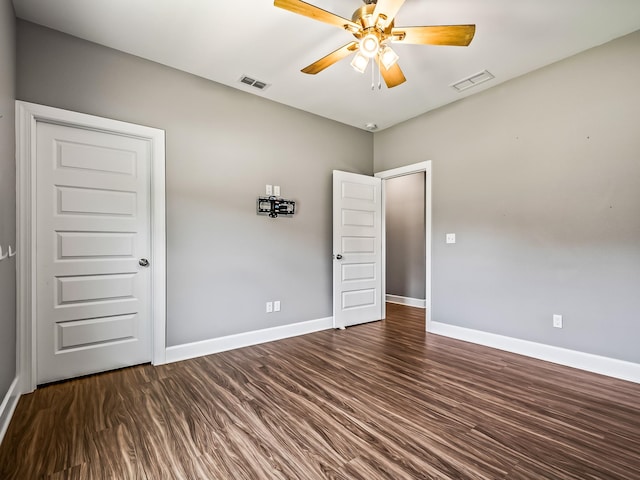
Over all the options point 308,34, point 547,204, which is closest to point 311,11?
point 308,34

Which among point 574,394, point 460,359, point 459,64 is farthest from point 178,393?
point 459,64

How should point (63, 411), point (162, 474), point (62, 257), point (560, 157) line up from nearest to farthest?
point (162, 474) → point (63, 411) → point (62, 257) → point (560, 157)

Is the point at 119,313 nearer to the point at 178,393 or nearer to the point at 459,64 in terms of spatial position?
the point at 178,393

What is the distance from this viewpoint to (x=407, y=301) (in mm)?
5871

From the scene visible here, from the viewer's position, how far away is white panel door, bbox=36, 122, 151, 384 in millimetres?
2492

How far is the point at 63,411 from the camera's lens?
211 centimetres

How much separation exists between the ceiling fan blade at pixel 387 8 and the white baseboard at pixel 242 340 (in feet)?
10.1

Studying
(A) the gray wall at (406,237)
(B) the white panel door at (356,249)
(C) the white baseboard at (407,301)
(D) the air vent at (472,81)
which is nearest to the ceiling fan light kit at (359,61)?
(D) the air vent at (472,81)

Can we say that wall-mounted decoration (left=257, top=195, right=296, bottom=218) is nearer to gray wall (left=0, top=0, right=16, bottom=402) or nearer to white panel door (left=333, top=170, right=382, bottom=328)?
white panel door (left=333, top=170, right=382, bottom=328)

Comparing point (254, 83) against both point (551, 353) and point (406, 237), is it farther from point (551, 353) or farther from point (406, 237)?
point (551, 353)

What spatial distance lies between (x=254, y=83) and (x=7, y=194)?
2301 millimetres

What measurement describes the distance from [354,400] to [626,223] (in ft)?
8.73

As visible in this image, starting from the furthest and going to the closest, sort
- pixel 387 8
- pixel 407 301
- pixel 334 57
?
1. pixel 407 301
2. pixel 334 57
3. pixel 387 8

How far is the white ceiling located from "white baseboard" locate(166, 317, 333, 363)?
270 cm
